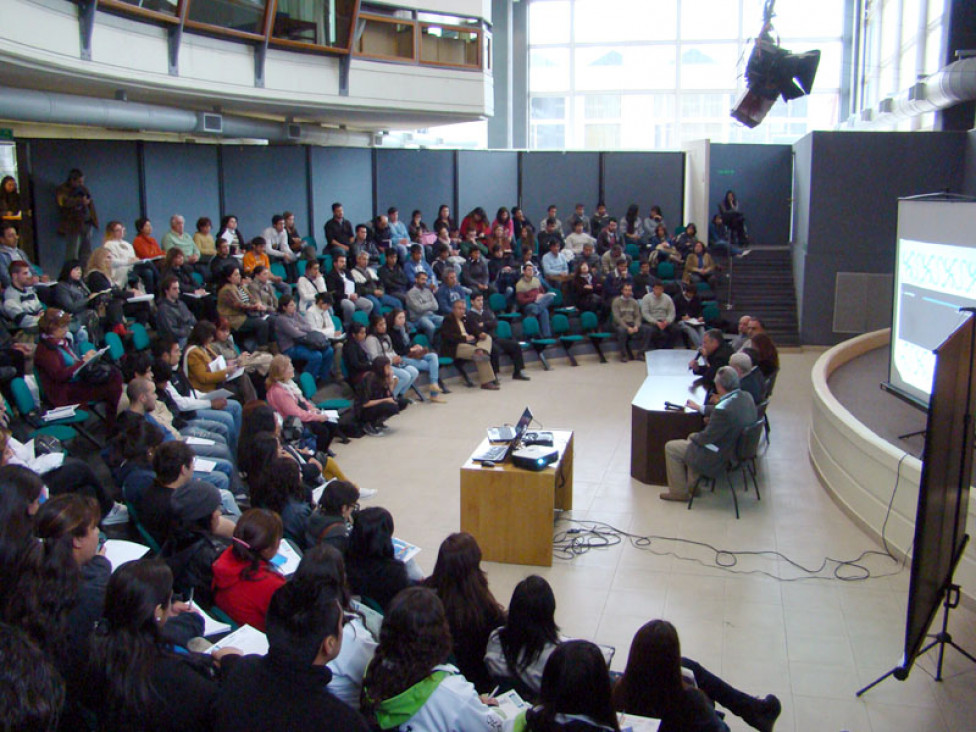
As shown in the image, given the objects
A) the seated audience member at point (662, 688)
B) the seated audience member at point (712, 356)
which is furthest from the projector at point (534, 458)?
the seated audience member at point (712, 356)

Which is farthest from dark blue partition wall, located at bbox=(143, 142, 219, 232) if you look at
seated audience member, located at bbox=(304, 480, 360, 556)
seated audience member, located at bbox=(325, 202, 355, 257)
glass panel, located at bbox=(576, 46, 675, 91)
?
glass panel, located at bbox=(576, 46, 675, 91)

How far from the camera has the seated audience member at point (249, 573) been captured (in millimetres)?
3949

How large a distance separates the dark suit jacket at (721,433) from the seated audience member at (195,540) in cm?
378

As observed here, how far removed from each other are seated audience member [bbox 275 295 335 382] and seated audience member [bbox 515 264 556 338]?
4131 mm

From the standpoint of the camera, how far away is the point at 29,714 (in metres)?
2.10

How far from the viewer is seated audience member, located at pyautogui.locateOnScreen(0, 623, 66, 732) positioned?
2.08 metres

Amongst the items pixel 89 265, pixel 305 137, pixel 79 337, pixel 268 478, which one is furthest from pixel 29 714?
pixel 305 137

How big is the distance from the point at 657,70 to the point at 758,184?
419cm

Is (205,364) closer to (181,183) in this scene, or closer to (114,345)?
(114,345)

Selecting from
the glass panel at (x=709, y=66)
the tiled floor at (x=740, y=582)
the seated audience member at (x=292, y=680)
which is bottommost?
the tiled floor at (x=740, y=582)

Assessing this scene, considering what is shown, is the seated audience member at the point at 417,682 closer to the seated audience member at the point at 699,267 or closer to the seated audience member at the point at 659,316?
the seated audience member at the point at 659,316

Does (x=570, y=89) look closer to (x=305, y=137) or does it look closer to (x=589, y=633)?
(x=305, y=137)

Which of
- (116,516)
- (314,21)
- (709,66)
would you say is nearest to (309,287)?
(314,21)

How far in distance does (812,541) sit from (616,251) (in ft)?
26.9
